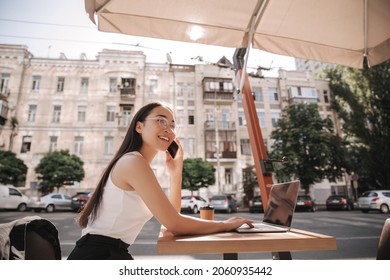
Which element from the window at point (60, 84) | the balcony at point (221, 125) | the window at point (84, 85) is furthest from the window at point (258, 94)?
the window at point (60, 84)

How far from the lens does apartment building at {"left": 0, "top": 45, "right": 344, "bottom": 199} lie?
57.7 feet

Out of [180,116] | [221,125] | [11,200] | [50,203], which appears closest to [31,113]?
[11,200]

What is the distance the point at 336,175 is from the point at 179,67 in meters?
14.4

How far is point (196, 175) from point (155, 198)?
14.5 meters

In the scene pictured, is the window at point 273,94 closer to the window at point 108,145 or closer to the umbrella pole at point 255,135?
the window at point 108,145

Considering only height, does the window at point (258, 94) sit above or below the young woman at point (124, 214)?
above

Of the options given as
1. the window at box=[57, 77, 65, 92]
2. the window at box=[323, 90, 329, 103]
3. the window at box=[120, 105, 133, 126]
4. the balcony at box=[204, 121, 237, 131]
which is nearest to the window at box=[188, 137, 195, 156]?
the balcony at box=[204, 121, 237, 131]

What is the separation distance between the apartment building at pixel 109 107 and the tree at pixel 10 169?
2.75m

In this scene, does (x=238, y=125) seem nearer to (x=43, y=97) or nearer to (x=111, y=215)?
(x=43, y=97)

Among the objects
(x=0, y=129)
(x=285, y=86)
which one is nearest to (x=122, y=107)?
(x=0, y=129)

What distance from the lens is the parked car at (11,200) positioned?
11.1 metres

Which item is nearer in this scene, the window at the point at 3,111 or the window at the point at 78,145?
the window at the point at 3,111

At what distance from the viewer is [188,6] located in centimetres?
202

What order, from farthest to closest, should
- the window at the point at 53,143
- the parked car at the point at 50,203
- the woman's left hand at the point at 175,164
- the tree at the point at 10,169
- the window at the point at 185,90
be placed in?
the window at the point at 185,90, the window at the point at 53,143, the tree at the point at 10,169, the parked car at the point at 50,203, the woman's left hand at the point at 175,164
